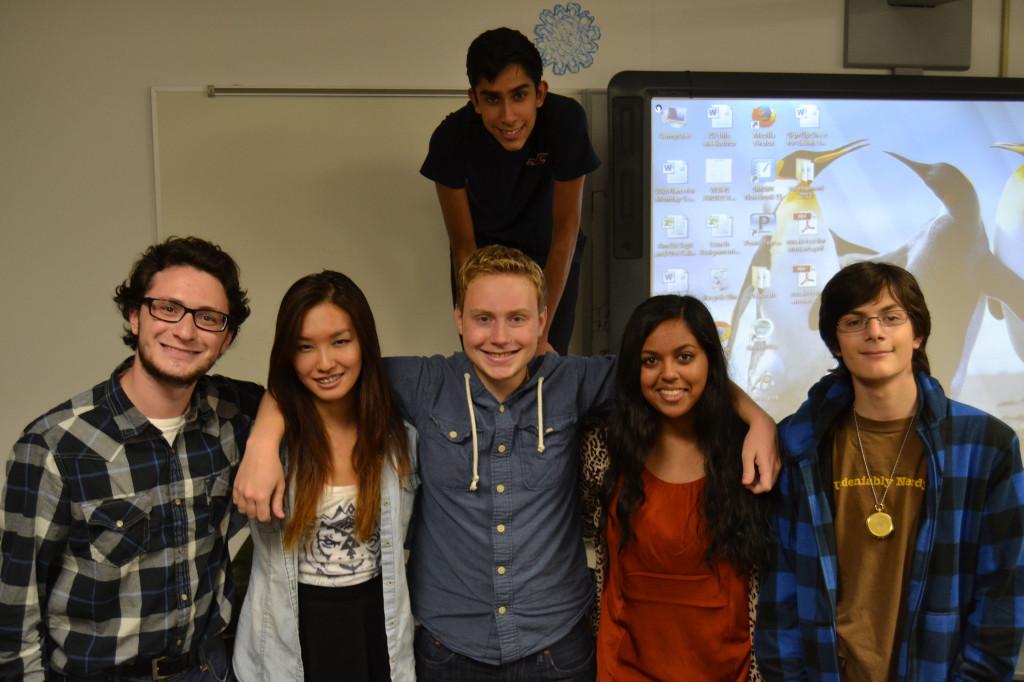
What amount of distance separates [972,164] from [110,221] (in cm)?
316

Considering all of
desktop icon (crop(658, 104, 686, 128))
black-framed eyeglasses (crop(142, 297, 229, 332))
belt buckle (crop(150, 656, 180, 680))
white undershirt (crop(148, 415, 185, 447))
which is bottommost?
belt buckle (crop(150, 656, 180, 680))

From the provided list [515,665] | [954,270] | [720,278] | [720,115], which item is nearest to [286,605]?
[515,665]

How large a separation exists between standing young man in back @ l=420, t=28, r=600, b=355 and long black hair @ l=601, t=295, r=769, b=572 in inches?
25.2

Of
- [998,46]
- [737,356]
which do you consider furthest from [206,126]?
[998,46]

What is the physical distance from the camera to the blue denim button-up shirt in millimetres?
1609

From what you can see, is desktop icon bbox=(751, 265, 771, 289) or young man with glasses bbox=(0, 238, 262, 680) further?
desktop icon bbox=(751, 265, 771, 289)

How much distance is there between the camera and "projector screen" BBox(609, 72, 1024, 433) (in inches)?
113

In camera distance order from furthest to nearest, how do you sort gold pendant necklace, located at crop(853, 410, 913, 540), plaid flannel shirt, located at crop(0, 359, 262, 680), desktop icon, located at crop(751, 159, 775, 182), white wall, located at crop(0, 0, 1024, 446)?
desktop icon, located at crop(751, 159, 775, 182), white wall, located at crop(0, 0, 1024, 446), gold pendant necklace, located at crop(853, 410, 913, 540), plaid flannel shirt, located at crop(0, 359, 262, 680)

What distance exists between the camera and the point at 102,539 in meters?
1.49

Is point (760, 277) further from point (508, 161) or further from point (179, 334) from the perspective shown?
point (179, 334)

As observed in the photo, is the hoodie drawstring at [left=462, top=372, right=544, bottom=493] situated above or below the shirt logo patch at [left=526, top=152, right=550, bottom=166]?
below

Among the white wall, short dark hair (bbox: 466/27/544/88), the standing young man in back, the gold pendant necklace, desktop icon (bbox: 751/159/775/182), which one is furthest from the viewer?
desktop icon (bbox: 751/159/775/182)

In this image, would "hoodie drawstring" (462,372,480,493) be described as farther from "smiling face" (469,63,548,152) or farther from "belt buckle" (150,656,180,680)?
"smiling face" (469,63,548,152)

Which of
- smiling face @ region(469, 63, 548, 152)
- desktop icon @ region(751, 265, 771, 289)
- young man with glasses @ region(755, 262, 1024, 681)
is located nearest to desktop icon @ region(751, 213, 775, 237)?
desktop icon @ region(751, 265, 771, 289)
